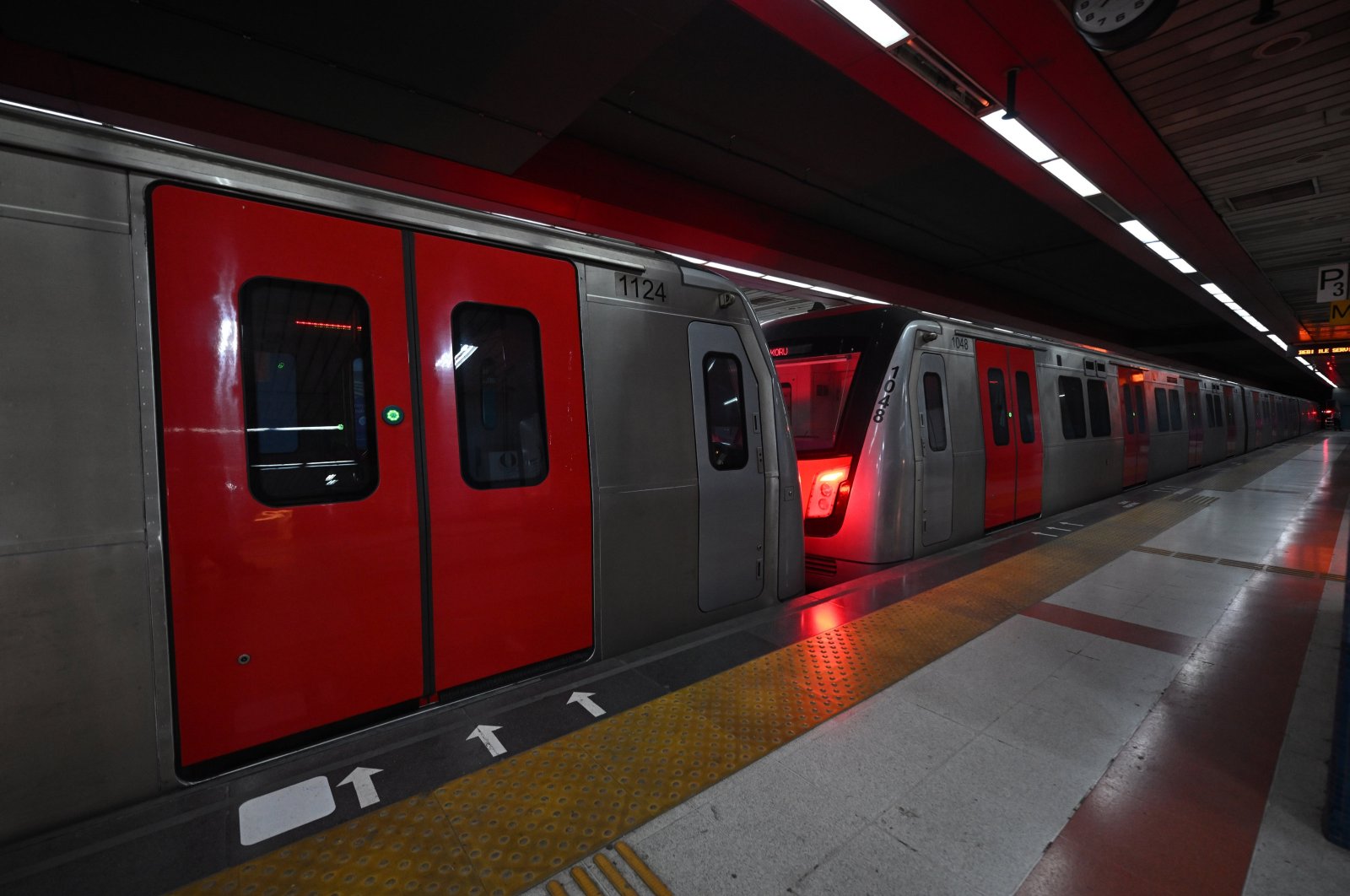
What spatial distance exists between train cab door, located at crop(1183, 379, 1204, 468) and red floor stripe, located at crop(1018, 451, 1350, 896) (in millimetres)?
13579

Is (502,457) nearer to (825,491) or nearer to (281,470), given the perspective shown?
(281,470)

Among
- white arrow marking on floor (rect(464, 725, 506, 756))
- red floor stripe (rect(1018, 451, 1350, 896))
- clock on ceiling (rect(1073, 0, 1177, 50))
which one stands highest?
clock on ceiling (rect(1073, 0, 1177, 50))

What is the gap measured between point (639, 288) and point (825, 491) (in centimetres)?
317

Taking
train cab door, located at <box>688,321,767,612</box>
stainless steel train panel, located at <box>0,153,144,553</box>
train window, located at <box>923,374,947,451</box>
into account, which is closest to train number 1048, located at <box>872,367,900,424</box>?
train window, located at <box>923,374,947,451</box>

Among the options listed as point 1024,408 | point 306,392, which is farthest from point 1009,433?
point 306,392

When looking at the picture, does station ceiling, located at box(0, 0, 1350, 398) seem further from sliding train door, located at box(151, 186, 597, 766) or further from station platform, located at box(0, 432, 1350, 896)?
station platform, located at box(0, 432, 1350, 896)

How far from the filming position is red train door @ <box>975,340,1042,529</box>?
6.97 meters

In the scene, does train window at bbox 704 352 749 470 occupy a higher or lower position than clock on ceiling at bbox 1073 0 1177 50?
lower

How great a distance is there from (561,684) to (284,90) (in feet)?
14.5

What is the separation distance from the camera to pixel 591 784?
2232 millimetres

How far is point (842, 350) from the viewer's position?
5980mm

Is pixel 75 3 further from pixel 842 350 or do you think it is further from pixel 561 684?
pixel 842 350

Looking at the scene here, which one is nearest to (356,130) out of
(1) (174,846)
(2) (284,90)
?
(2) (284,90)

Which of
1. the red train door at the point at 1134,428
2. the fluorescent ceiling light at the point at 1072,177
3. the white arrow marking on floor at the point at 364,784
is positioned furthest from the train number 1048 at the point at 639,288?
the red train door at the point at 1134,428
